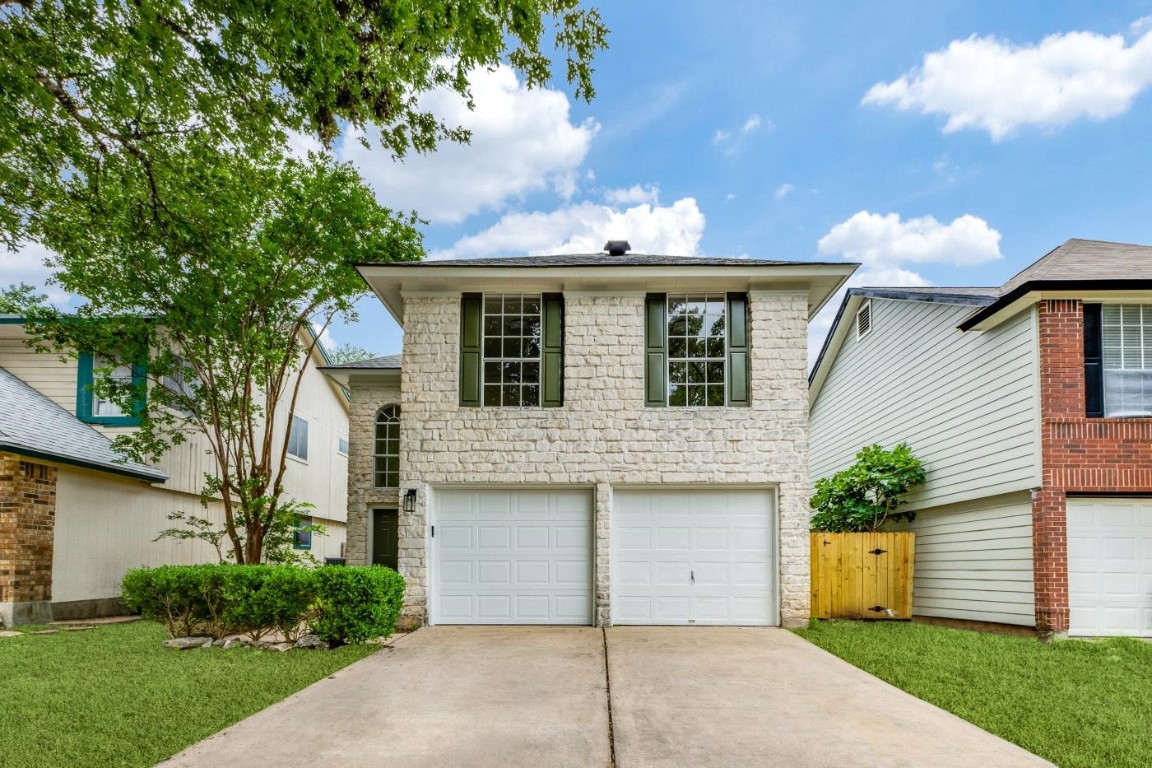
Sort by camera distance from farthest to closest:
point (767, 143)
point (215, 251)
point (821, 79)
Result: point (767, 143) → point (821, 79) → point (215, 251)

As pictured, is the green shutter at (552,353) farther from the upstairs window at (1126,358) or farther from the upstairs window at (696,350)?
the upstairs window at (1126,358)

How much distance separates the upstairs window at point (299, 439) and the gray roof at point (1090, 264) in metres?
16.2

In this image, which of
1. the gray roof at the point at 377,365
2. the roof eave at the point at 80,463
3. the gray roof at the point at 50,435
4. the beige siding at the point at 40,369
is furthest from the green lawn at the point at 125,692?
the gray roof at the point at 377,365

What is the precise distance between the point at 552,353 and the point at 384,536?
7125 millimetres

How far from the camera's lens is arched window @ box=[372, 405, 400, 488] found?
17.0 meters

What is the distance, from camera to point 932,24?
46.7ft

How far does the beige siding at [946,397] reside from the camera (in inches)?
433

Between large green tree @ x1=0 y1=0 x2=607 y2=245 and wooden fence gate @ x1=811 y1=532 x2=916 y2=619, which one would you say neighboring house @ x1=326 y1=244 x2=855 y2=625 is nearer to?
wooden fence gate @ x1=811 y1=532 x2=916 y2=619

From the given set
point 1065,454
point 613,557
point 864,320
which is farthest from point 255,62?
point 864,320

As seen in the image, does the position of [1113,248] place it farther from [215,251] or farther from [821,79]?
[215,251]

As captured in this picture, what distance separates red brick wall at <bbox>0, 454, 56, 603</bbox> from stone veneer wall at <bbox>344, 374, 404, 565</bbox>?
5421 millimetres

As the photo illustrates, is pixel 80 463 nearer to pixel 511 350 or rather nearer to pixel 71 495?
pixel 71 495

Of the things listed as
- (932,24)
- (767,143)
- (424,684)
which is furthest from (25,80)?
(767,143)

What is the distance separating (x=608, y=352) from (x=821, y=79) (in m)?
8.04
